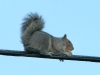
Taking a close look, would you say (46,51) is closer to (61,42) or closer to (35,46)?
(35,46)

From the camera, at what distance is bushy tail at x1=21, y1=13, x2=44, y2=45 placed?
8.04m

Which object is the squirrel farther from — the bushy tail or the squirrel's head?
the squirrel's head

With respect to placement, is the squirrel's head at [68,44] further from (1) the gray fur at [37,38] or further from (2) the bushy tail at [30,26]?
(2) the bushy tail at [30,26]

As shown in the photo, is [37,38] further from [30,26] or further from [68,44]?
[68,44]

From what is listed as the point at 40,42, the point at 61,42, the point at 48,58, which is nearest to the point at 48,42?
the point at 40,42

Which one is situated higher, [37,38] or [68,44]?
[68,44]

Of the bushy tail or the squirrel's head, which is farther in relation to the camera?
the squirrel's head

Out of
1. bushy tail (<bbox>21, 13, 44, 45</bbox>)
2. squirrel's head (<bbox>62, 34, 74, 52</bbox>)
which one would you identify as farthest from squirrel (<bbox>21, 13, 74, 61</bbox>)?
squirrel's head (<bbox>62, 34, 74, 52</bbox>)

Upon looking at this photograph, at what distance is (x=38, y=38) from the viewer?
8031mm

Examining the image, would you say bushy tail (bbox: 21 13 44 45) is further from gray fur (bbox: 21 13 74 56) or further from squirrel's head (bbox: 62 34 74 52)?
squirrel's head (bbox: 62 34 74 52)

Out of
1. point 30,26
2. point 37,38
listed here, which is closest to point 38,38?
point 37,38

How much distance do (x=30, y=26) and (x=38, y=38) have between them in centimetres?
35

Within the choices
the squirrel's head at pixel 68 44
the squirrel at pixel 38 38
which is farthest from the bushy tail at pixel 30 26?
the squirrel's head at pixel 68 44

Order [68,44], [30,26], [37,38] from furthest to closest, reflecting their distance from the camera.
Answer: [68,44], [30,26], [37,38]
